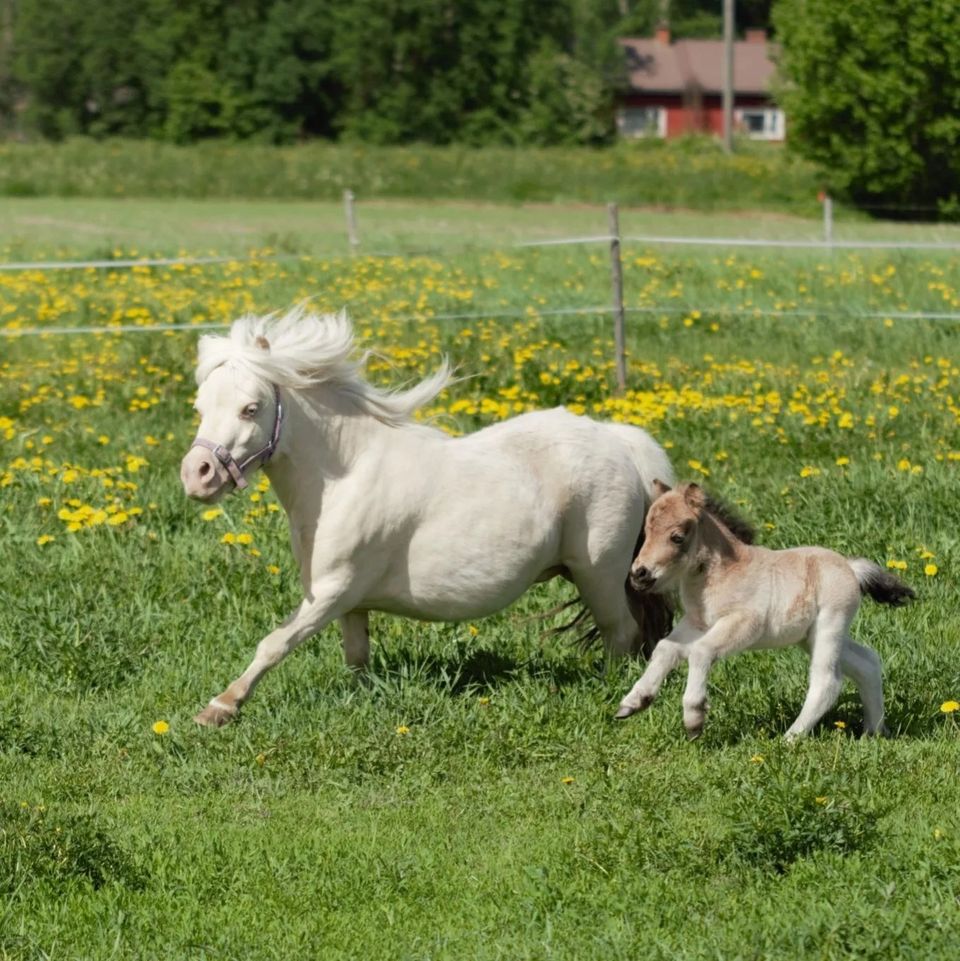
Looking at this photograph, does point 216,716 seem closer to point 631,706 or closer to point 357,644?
point 357,644

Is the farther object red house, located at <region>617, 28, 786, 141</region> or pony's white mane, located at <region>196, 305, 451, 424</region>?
red house, located at <region>617, 28, 786, 141</region>

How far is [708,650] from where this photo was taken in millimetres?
5559

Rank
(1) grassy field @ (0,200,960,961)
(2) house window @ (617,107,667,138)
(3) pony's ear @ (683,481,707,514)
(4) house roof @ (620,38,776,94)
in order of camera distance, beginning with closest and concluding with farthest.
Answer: (1) grassy field @ (0,200,960,961) < (3) pony's ear @ (683,481,707,514) < (4) house roof @ (620,38,776,94) < (2) house window @ (617,107,667,138)

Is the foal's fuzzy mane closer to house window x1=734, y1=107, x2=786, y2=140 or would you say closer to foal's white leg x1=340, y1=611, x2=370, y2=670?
foal's white leg x1=340, y1=611, x2=370, y2=670

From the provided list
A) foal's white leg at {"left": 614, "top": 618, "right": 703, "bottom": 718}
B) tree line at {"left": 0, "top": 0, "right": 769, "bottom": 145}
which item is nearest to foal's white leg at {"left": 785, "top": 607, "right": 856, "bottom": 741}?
foal's white leg at {"left": 614, "top": 618, "right": 703, "bottom": 718}

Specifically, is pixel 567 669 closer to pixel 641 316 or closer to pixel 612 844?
pixel 612 844

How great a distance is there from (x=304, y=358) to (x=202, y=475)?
27.7 inches

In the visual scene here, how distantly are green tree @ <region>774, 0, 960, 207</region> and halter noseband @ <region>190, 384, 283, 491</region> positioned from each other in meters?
39.9

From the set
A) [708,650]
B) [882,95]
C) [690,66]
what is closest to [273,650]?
[708,650]

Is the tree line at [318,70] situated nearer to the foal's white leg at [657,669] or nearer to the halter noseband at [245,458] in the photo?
the halter noseband at [245,458]

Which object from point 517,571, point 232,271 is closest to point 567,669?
point 517,571

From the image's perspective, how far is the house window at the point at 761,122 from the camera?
274 feet

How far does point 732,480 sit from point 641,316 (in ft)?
20.3

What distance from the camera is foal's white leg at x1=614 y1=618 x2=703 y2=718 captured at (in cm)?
546
